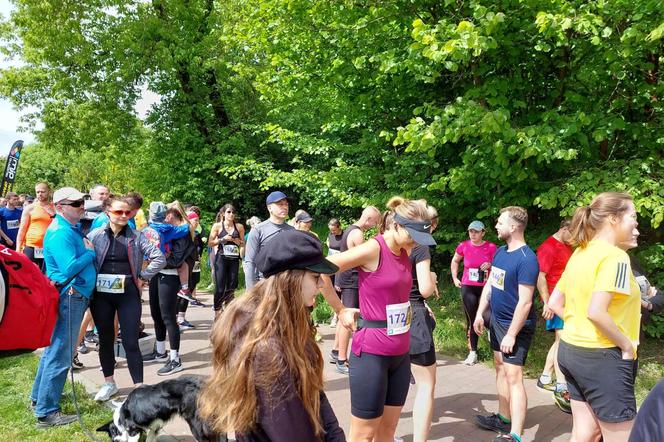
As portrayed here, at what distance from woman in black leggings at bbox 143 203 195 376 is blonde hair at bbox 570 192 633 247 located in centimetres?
433

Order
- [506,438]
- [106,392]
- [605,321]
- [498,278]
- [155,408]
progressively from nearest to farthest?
[605,321] → [155,408] → [506,438] → [498,278] → [106,392]

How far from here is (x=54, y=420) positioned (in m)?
3.96

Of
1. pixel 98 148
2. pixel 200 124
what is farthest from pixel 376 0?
pixel 98 148

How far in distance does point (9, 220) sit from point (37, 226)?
321 centimetres

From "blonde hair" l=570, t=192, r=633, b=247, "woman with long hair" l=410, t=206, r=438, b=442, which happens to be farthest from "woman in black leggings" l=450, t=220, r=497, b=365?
"blonde hair" l=570, t=192, r=633, b=247

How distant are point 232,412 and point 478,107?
4.92 m

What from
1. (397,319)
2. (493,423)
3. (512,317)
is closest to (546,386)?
(493,423)

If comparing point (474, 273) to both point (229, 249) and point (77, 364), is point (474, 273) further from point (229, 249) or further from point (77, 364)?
point (77, 364)

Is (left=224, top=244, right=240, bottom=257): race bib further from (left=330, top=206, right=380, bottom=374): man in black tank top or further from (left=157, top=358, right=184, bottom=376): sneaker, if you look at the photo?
(left=330, top=206, right=380, bottom=374): man in black tank top

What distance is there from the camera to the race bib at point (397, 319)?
2871 millimetres

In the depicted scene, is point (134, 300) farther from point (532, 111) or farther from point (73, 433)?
point (532, 111)

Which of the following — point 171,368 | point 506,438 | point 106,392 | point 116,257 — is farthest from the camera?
point 171,368

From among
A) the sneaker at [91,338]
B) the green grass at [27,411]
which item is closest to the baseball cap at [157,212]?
the green grass at [27,411]

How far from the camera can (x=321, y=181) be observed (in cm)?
864
